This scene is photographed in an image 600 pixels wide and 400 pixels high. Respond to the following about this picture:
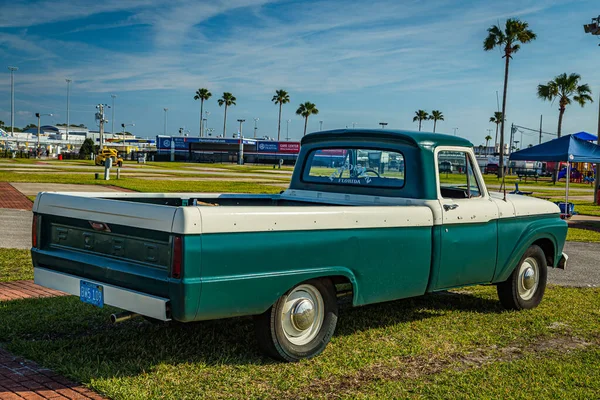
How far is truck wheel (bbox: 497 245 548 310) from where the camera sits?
6.77m

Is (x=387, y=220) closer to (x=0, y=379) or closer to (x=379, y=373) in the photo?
(x=379, y=373)

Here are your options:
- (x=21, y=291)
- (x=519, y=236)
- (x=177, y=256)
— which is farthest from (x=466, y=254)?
(x=21, y=291)

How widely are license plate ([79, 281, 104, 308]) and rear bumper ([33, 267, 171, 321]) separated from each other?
30 millimetres

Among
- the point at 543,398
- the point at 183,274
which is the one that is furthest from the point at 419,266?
the point at 183,274

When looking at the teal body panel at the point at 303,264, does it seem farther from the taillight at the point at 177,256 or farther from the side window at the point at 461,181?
the side window at the point at 461,181

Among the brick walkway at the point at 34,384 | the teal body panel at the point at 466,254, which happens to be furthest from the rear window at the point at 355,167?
the brick walkway at the point at 34,384

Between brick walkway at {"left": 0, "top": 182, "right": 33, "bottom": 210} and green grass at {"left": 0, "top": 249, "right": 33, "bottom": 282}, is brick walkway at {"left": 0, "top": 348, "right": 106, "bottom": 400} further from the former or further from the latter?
brick walkway at {"left": 0, "top": 182, "right": 33, "bottom": 210}

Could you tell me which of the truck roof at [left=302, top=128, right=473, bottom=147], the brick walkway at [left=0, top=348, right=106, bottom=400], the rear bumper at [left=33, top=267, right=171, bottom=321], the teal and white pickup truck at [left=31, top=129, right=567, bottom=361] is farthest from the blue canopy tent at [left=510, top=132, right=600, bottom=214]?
the brick walkway at [left=0, top=348, right=106, bottom=400]

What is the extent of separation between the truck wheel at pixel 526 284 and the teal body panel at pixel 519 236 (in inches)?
6.9

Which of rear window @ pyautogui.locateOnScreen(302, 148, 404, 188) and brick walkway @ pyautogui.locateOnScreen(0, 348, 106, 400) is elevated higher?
rear window @ pyautogui.locateOnScreen(302, 148, 404, 188)

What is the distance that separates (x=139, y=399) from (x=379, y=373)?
5.69ft

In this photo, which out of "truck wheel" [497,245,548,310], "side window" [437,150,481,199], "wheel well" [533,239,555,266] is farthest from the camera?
"wheel well" [533,239,555,266]

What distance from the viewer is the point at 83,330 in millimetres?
5684

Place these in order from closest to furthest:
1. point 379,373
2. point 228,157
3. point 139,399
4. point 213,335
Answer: point 139,399, point 379,373, point 213,335, point 228,157
